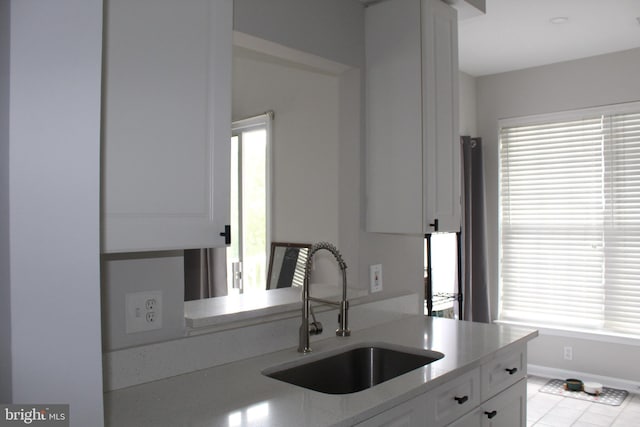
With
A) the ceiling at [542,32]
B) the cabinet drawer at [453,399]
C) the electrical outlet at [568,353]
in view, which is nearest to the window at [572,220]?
the electrical outlet at [568,353]

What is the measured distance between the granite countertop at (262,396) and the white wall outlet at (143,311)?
0.17 metres

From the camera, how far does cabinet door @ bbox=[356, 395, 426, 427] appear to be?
4.77 feet

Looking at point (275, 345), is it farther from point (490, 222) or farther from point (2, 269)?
point (490, 222)

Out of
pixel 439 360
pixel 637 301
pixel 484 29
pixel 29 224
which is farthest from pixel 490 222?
pixel 29 224

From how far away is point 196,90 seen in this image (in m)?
1.44

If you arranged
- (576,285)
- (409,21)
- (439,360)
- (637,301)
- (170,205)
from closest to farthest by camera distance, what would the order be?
(170,205)
(439,360)
(409,21)
(637,301)
(576,285)

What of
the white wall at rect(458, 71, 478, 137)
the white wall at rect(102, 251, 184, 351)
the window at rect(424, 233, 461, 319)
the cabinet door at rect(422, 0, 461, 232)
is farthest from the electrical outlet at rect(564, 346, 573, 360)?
the white wall at rect(102, 251, 184, 351)

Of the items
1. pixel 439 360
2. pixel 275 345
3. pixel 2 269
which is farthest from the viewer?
pixel 275 345

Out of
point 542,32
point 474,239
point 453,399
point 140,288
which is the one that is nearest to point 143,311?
point 140,288

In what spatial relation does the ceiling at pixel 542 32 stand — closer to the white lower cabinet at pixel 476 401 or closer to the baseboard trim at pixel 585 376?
the white lower cabinet at pixel 476 401

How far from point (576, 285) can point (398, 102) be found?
9.21 feet

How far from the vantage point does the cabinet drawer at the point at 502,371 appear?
2039mm

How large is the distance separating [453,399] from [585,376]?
3.03 m

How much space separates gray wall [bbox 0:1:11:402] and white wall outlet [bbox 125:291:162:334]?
855 mm
